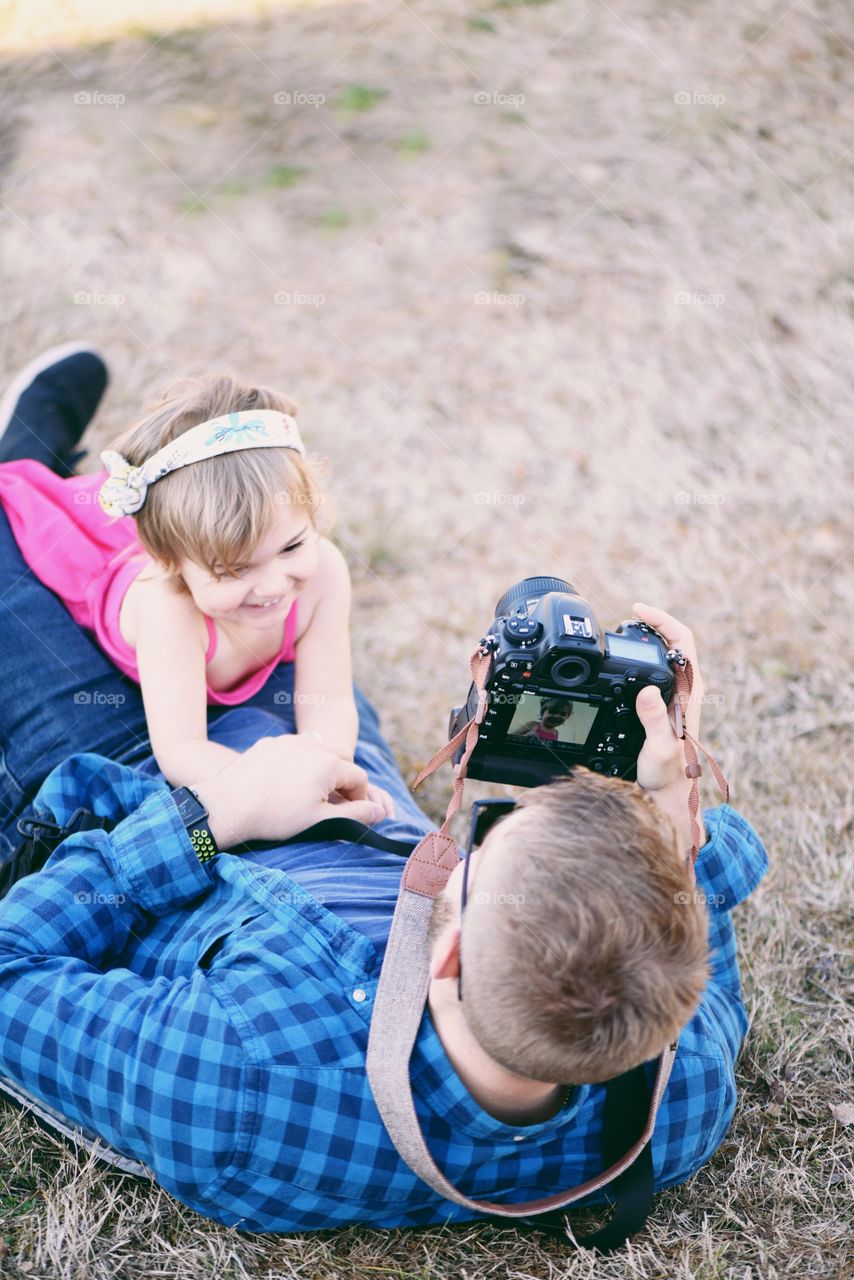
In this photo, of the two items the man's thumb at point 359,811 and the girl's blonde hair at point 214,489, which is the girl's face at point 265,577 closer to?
the girl's blonde hair at point 214,489

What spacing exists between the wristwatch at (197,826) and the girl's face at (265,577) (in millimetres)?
502

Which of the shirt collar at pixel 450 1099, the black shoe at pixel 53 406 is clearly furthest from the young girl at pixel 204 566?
the shirt collar at pixel 450 1099

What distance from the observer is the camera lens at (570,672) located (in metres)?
1.94

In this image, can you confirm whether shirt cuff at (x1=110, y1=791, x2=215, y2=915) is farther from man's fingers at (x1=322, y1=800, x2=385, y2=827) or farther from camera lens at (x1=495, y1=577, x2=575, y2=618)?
camera lens at (x1=495, y1=577, x2=575, y2=618)

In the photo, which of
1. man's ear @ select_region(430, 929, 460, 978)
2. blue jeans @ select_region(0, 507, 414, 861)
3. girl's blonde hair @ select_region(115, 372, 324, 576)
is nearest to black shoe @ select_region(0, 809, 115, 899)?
blue jeans @ select_region(0, 507, 414, 861)

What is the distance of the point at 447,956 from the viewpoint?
63.3 inches

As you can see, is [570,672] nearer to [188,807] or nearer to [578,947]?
[578,947]

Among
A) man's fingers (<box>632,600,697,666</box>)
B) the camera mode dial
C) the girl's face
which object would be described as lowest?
the girl's face

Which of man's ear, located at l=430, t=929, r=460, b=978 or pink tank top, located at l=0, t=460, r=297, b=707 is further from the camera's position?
pink tank top, located at l=0, t=460, r=297, b=707

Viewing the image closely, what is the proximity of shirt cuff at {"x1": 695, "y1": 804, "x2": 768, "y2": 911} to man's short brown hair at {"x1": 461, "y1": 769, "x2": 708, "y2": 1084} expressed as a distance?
1.95 ft

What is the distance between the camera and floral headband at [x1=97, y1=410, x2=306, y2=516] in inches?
A: 93.7

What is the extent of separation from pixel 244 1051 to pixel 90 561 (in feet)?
4.90

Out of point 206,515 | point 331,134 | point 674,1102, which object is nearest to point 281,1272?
point 674,1102

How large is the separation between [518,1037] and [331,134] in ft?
14.1
